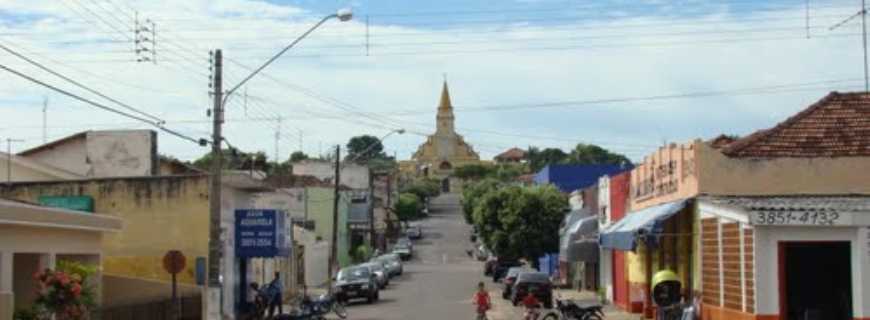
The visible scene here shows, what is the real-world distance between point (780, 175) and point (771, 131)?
1.42m

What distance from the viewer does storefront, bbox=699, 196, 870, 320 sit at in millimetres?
22594

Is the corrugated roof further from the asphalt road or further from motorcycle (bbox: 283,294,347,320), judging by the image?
the asphalt road

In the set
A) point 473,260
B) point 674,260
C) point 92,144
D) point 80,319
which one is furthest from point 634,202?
point 473,260

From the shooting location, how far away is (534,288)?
45688mm

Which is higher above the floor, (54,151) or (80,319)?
(54,151)

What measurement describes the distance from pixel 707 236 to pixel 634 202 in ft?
40.4

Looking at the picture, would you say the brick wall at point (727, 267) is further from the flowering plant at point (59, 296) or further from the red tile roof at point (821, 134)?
the flowering plant at point (59, 296)

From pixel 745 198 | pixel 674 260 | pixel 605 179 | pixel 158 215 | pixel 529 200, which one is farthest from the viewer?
pixel 529 200

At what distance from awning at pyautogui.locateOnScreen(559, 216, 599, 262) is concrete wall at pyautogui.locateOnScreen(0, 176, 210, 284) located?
1747 centimetres

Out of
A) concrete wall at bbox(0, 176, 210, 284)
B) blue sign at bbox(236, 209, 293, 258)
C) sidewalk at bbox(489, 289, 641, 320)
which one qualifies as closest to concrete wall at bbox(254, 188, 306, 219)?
sidewalk at bbox(489, 289, 641, 320)

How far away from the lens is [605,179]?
50438 mm

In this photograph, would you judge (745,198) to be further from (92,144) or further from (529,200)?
(529,200)

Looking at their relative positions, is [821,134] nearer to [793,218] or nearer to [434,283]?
[793,218]

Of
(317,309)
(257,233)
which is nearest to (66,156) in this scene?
(257,233)
